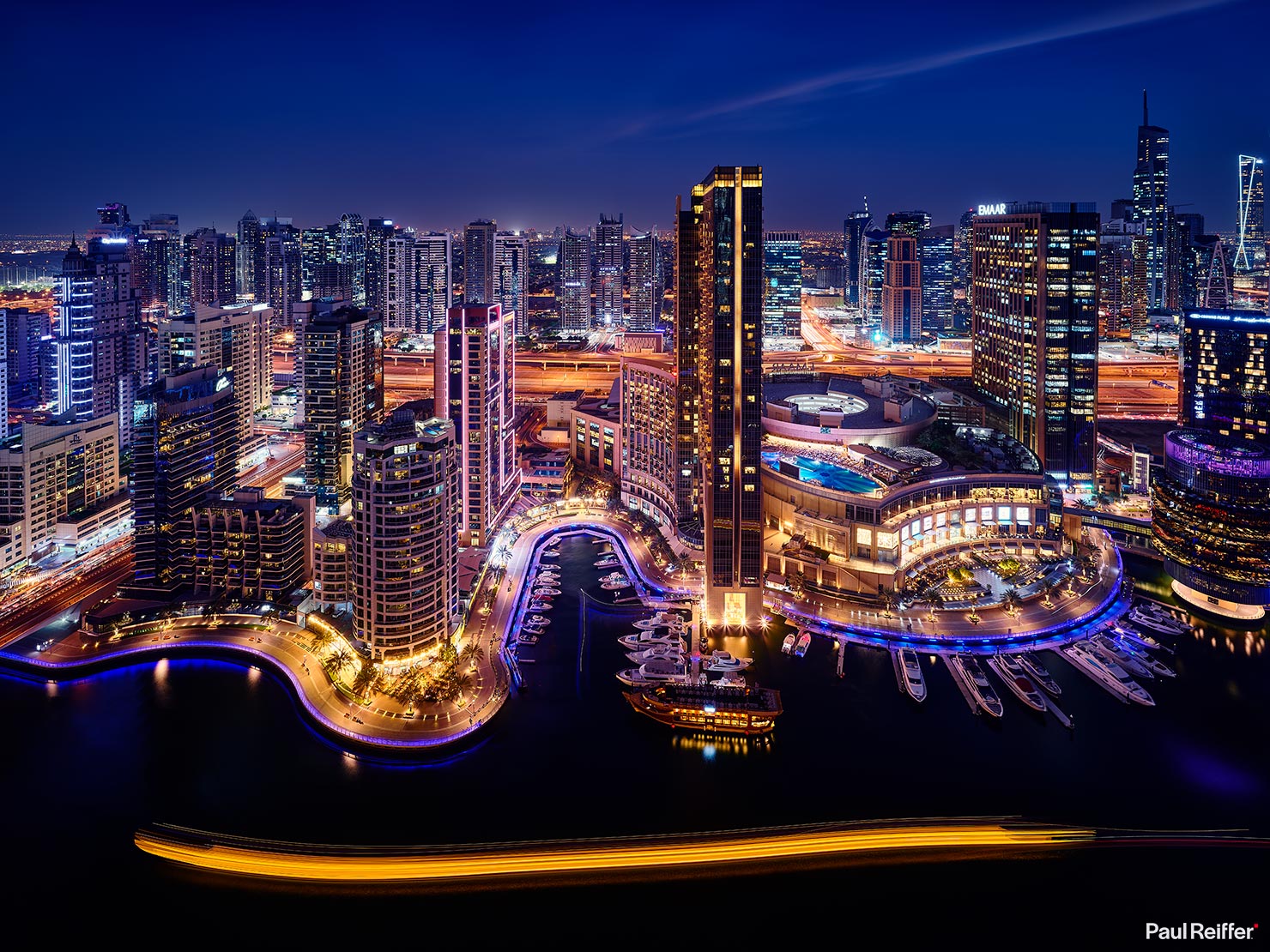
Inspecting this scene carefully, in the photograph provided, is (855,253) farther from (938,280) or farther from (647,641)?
(647,641)

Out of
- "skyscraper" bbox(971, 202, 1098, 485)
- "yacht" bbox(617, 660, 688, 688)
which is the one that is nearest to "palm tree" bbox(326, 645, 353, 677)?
"yacht" bbox(617, 660, 688, 688)

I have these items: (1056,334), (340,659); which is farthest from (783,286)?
(340,659)

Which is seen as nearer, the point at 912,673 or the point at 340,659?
the point at 912,673

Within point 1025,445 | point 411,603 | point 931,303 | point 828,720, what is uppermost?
point 931,303

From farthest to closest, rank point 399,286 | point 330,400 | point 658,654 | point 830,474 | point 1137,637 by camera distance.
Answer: point 399,286 → point 330,400 → point 830,474 → point 1137,637 → point 658,654

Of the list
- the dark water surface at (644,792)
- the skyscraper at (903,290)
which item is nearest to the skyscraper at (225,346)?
the dark water surface at (644,792)

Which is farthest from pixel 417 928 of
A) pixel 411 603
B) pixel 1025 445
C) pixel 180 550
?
pixel 1025 445

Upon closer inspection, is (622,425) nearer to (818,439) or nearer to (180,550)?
(818,439)
